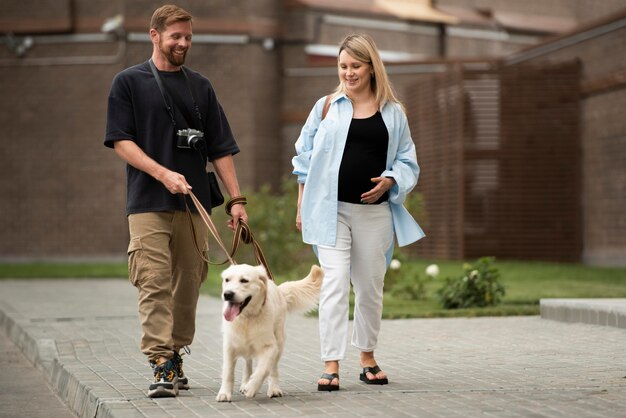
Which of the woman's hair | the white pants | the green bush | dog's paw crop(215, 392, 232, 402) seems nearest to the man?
dog's paw crop(215, 392, 232, 402)

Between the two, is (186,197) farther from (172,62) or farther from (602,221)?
(602,221)

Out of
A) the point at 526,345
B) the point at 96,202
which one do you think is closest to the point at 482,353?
the point at 526,345

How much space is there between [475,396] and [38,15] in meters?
26.5

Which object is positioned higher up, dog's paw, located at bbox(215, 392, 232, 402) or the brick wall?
the brick wall

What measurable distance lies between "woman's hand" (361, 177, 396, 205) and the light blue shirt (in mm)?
68

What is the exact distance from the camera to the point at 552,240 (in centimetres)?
2688

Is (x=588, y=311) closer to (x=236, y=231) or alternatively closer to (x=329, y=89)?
(x=236, y=231)

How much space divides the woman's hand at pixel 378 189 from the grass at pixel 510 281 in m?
5.84

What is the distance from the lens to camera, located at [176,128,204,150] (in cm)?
754

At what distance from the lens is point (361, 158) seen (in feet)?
25.8

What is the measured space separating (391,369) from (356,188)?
1.59 meters

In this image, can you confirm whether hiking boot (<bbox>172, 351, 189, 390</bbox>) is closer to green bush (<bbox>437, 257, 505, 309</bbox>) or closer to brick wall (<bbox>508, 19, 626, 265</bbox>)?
green bush (<bbox>437, 257, 505, 309</bbox>)

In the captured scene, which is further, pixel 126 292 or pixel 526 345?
pixel 126 292

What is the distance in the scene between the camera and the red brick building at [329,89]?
2605 centimetres
